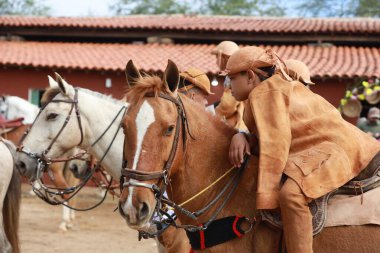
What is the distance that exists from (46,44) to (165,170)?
52.8 feet

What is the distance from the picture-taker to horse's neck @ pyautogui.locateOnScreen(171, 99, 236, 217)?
3.03 meters

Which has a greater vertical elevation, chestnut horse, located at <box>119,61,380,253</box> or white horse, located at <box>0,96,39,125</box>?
chestnut horse, located at <box>119,61,380,253</box>

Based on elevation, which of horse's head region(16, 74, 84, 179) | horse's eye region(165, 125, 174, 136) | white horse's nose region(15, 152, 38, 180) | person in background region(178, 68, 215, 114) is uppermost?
horse's eye region(165, 125, 174, 136)

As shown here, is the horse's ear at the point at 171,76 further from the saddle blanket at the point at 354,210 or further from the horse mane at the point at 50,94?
the horse mane at the point at 50,94

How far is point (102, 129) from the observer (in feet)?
16.6

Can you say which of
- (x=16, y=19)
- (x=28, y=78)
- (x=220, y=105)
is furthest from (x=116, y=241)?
(x=16, y=19)

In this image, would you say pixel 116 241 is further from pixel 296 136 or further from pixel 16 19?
pixel 16 19

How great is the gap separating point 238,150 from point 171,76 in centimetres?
59

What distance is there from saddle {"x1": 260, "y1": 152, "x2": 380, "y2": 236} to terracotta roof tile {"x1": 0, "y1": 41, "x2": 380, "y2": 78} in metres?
10.7

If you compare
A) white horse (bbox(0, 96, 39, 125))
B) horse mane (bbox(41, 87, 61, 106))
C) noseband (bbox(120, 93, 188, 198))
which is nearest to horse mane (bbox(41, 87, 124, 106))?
horse mane (bbox(41, 87, 61, 106))

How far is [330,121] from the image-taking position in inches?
119

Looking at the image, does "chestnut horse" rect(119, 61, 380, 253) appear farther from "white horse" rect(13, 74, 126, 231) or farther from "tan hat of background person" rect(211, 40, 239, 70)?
"tan hat of background person" rect(211, 40, 239, 70)

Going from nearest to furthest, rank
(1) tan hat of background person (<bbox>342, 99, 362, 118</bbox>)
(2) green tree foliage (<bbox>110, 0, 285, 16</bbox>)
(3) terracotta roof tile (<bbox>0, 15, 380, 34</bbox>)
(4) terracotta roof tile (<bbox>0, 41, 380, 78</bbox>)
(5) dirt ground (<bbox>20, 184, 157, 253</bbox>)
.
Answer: (5) dirt ground (<bbox>20, 184, 157, 253</bbox>)
(1) tan hat of background person (<bbox>342, 99, 362, 118</bbox>)
(4) terracotta roof tile (<bbox>0, 41, 380, 78</bbox>)
(3) terracotta roof tile (<bbox>0, 15, 380, 34</bbox>)
(2) green tree foliage (<bbox>110, 0, 285, 16</bbox>)

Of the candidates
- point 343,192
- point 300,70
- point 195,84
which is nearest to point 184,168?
point 343,192
